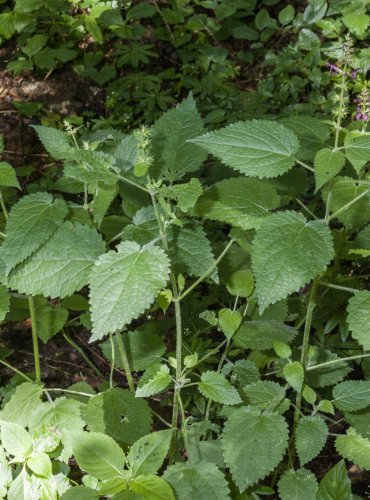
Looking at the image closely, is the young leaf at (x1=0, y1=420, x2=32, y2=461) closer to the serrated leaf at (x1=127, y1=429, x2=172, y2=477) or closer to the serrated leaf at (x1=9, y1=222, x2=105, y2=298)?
the serrated leaf at (x1=127, y1=429, x2=172, y2=477)

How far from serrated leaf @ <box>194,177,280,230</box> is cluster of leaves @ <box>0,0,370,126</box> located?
243 cm

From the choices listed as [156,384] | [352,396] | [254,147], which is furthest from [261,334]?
[254,147]

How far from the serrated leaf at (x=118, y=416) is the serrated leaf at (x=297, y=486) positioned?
55cm

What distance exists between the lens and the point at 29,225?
1.88 m

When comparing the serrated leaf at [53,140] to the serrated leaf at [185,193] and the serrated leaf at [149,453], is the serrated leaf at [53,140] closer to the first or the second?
the serrated leaf at [185,193]

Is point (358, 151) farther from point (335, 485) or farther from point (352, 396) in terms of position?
point (335, 485)

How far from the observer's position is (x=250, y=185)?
201 cm

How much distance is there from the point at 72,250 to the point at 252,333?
0.91 m

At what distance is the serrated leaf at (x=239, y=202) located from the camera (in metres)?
1.87

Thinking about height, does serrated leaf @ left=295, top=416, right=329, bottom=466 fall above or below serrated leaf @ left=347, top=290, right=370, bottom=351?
below

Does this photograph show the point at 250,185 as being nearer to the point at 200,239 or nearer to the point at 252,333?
the point at 200,239

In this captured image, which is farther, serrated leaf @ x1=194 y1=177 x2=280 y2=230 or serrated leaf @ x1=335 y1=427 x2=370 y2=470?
serrated leaf @ x1=335 y1=427 x2=370 y2=470

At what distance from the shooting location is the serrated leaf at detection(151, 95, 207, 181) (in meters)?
2.03

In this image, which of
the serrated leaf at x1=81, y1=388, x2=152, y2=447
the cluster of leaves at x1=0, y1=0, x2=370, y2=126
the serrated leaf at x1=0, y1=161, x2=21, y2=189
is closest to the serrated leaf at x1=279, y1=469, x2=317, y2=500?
the serrated leaf at x1=81, y1=388, x2=152, y2=447
